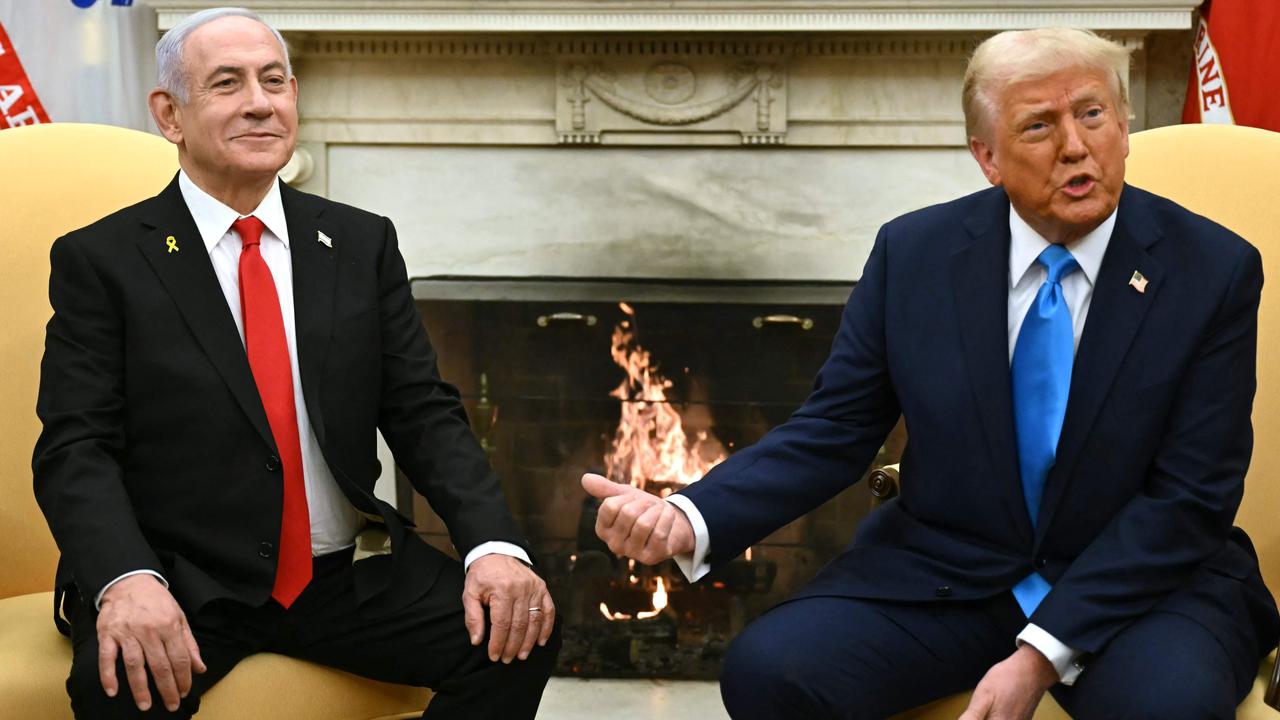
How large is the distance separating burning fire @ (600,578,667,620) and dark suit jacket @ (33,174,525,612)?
1.48 meters

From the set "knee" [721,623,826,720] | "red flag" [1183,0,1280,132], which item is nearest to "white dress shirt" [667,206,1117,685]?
"knee" [721,623,826,720]

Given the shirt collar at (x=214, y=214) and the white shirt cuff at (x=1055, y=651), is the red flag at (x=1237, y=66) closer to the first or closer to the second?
the white shirt cuff at (x=1055, y=651)

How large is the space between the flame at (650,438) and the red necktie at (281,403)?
5.23 ft

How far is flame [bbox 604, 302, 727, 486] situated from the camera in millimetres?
3434

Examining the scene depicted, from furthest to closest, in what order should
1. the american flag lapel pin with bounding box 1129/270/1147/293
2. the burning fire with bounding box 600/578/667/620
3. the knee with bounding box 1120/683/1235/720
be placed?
the burning fire with bounding box 600/578/667/620, the american flag lapel pin with bounding box 1129/270/1147/293, the knee with bounding box 1120/683/1235/720

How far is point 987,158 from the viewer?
183 cm

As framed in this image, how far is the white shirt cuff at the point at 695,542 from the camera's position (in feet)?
5.86

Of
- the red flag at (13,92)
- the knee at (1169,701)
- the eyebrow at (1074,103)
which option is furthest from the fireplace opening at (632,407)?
the knee at (1169,701)

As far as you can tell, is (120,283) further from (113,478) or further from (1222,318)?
(1222,318)

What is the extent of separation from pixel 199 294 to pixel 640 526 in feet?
2.23

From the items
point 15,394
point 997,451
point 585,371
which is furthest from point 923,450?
point 585,371

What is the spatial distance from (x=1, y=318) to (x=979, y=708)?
1.56m

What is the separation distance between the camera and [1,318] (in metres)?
2.15

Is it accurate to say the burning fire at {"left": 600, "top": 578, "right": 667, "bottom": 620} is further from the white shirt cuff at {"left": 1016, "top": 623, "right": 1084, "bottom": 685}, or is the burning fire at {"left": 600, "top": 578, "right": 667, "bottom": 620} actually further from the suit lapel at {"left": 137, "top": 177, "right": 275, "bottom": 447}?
the white shirt cuff at {"left": 1016, "top": 623, "right": 1084, "bottom": 685}
